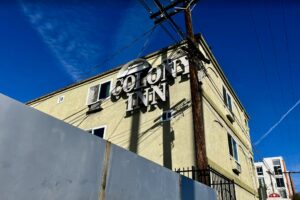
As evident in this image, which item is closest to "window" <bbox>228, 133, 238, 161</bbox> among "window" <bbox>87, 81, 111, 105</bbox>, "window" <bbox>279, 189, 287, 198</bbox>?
"window" <bbox>87, 81, 111, 105</bbox>

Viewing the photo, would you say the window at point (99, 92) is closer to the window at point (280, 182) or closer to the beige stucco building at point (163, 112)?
the beige stucco building at point (163, 112)

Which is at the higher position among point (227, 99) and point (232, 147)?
point (227, 99)

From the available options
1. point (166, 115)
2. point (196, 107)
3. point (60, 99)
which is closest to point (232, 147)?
point (166, 115)

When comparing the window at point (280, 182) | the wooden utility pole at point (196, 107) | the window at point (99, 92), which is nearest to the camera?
the wooden utility pole at point (196, 107)

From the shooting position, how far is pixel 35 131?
2.43m

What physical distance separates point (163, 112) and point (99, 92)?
560 cm

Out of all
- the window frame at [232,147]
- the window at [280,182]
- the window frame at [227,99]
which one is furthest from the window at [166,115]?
the window at [280,182]

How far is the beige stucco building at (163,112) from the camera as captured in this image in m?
10.7

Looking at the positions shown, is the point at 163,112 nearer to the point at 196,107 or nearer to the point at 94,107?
the point at 196,107

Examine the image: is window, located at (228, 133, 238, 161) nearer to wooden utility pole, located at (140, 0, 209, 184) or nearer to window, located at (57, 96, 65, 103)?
wooden utility pole, located at (140, 0, 209, 184)

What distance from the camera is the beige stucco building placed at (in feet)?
35.0

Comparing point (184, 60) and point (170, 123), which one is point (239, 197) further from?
point (184, 60)

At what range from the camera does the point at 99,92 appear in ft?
50.3

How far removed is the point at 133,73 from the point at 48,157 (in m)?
11.6
